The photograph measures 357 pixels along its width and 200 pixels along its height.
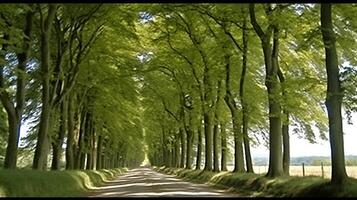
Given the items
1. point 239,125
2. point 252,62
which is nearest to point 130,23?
point 239,125

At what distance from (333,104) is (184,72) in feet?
96.0

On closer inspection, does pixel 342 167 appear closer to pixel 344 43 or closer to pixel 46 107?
pixel 344 43

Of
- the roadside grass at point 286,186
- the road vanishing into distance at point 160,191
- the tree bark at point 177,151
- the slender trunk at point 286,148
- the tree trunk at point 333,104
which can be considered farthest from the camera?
the tree bark at point 177,151

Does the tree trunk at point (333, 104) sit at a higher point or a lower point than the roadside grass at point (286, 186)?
higher

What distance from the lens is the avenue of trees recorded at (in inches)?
804

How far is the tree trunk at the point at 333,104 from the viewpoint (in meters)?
15.6

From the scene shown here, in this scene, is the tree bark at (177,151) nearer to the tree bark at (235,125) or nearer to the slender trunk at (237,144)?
the slender trunk at (237,144)

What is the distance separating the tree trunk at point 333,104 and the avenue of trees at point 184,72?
0.03 metres

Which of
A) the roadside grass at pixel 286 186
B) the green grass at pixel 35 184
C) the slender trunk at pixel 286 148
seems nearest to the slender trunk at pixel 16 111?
the green grass at pixel 35 184

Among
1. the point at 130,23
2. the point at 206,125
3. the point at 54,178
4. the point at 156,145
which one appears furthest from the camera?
the point at 156,145

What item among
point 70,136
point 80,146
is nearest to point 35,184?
point 70,136

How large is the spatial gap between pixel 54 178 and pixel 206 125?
72.9 feet

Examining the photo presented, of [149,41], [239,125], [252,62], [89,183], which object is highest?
[149,41]

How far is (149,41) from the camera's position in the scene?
44.4 metres
